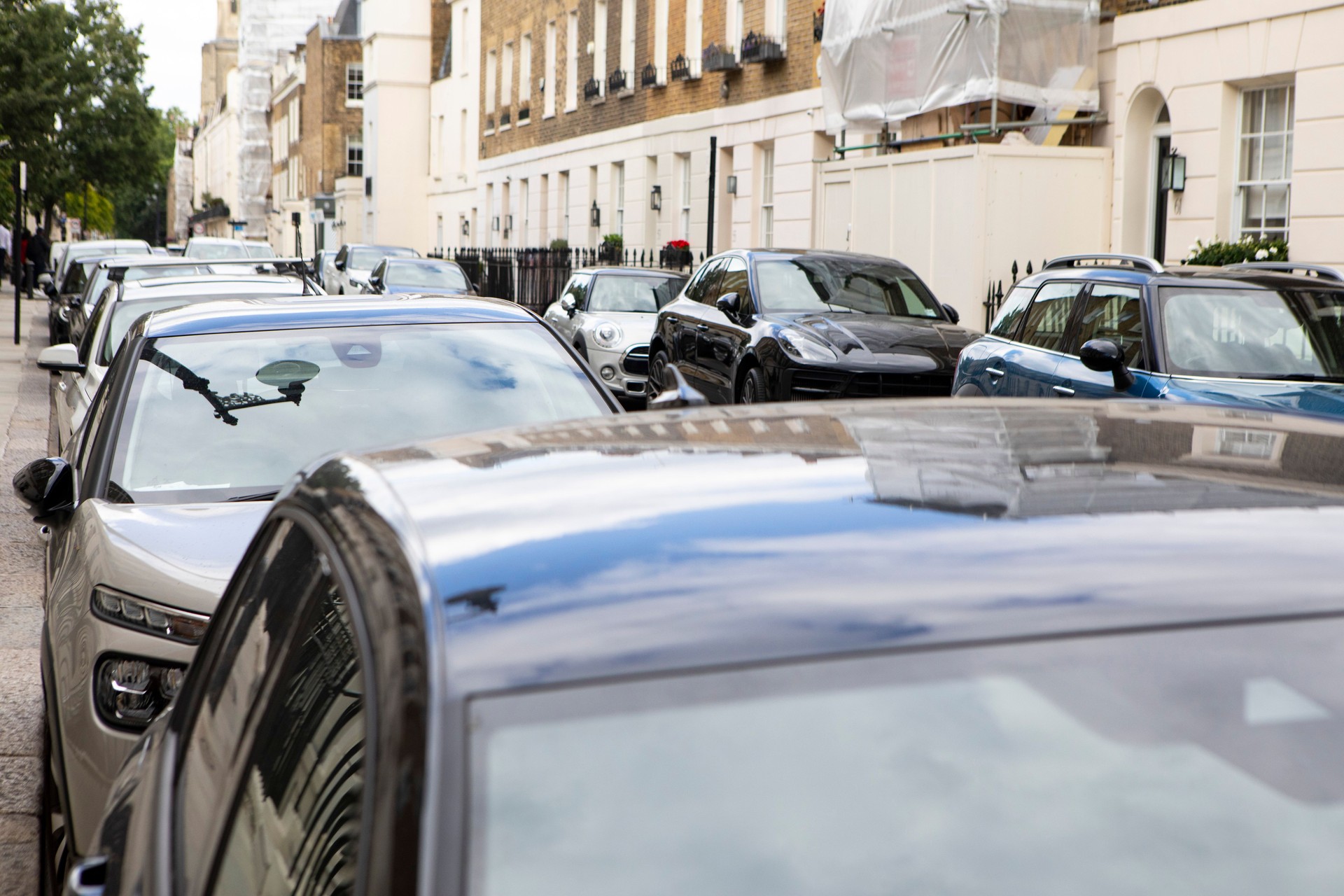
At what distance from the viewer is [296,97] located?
85.6 meters

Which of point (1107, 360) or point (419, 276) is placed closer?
point (1107, 360)

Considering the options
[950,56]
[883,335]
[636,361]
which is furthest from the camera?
[950,56]

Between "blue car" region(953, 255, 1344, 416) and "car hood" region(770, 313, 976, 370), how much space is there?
2.51 metres

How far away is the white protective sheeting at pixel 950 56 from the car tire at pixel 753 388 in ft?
23.4

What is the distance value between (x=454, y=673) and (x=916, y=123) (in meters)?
22.3

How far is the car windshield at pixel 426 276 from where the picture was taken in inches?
1008

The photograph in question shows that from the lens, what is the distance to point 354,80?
75.7 meters

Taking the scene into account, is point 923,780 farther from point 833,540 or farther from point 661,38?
point 661,38

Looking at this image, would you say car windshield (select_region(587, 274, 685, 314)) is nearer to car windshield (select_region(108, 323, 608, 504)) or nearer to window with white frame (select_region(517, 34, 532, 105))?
car windshield (select_region(108, 323, 608, 504))

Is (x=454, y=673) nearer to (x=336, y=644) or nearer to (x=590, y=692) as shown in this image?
(x=590, y=692)

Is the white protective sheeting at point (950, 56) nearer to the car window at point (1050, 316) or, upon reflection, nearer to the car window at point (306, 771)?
the car window at point (1050, 316)

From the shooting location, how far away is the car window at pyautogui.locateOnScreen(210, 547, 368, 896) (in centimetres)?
169

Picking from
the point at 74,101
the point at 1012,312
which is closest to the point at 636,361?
the point at 1012,312

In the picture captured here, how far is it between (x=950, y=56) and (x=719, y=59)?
8.89 meters
